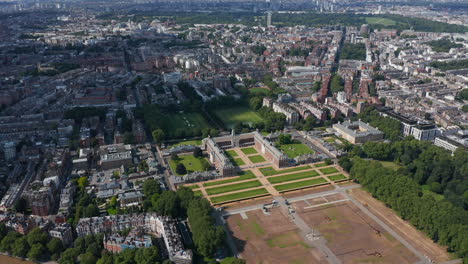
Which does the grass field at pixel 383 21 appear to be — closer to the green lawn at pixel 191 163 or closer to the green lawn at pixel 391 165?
the green lawn at pixel 391 165

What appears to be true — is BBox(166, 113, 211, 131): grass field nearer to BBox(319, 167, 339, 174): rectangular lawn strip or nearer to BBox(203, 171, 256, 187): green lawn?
BBox(203, 171, 256, 187): green lawn

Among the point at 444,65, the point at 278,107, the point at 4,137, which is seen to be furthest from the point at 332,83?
the point at 4,137

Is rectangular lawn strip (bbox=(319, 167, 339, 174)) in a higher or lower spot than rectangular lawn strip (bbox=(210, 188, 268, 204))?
lower

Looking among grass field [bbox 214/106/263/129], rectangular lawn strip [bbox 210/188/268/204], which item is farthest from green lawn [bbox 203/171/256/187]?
grass field [bbox 214/106/263/129]

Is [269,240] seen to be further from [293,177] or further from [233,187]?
[293,177]

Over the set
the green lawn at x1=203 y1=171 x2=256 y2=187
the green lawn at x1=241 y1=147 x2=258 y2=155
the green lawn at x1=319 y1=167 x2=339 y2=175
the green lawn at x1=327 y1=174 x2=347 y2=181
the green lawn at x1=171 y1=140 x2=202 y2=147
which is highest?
the green lawn at x1=171 y1=140 x2=202 y2=147

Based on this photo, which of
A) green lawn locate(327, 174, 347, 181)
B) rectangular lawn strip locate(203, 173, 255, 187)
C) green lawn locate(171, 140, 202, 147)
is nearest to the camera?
rectangular lawn strip locate(203, 173, 255, 187)

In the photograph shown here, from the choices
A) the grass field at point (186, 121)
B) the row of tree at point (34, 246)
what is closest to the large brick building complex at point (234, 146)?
the grass field at point (186, 121)
